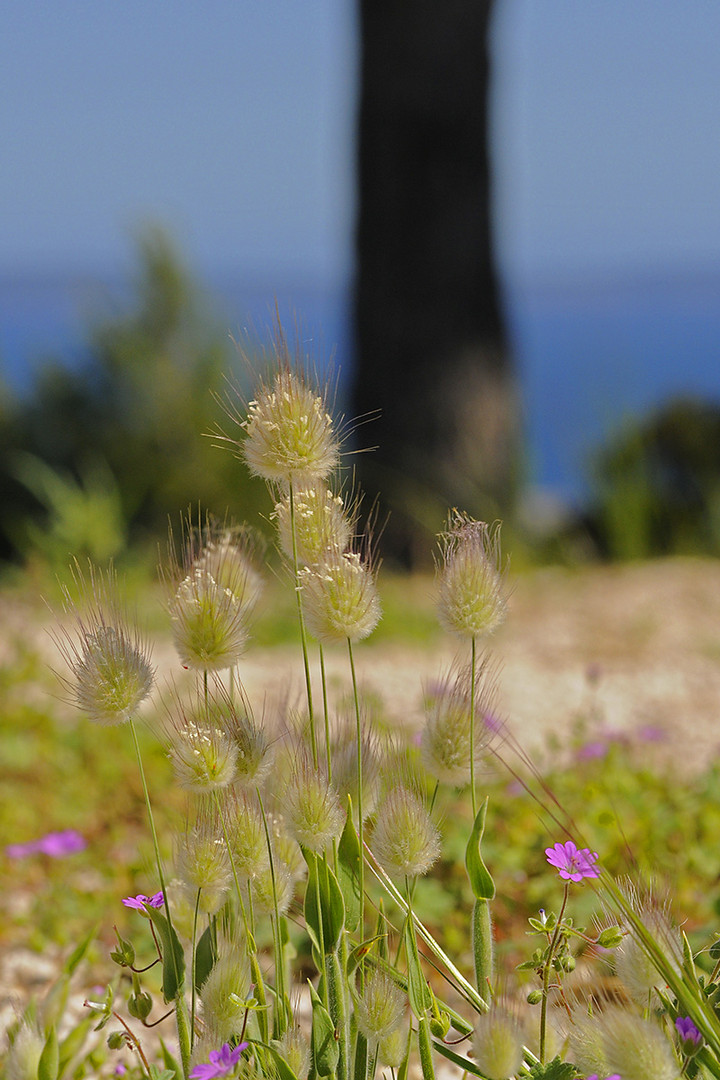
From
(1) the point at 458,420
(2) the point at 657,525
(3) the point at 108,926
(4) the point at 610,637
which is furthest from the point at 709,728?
(2) the point at 657,525

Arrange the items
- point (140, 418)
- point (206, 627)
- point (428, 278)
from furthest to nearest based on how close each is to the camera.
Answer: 1. point (140, 418)
2. point (428, 278)
3. point (206, 627)

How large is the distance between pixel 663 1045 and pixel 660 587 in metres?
4.50

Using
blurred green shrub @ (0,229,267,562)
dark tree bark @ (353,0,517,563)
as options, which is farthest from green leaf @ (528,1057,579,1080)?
blurred green shrub @ (0,229,267,562)

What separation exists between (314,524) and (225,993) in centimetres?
44

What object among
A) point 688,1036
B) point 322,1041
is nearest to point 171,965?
point 322,1041

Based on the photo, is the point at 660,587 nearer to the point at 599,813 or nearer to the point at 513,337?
the point at 513,337

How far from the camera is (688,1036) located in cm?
102

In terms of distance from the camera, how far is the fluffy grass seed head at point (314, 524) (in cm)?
108

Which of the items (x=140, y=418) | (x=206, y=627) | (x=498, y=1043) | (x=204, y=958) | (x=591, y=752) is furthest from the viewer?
(x=140, y=418)

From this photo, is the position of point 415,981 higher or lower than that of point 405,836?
lower

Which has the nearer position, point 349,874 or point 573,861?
point 349,874

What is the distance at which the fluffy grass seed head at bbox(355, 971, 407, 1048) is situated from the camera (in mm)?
1021

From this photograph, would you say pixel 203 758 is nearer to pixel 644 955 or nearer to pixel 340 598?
pixel 340 598

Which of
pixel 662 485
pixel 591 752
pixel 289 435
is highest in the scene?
pixel 289 435
